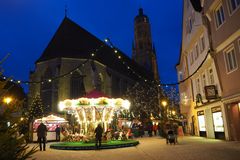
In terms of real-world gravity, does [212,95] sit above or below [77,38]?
below

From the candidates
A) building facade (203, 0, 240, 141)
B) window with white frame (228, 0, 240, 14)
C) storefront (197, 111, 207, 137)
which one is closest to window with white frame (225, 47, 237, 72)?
building facade (203, 0, 240, 141)

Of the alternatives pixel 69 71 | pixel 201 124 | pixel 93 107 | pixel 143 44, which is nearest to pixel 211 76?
pixel 201 124

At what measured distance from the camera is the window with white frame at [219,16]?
A: 693 inches

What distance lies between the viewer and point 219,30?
1780 centimetres

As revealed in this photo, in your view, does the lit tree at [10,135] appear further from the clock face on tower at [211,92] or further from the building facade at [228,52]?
the clock face on tower at [211,92]

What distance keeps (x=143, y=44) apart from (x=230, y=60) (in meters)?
68.1

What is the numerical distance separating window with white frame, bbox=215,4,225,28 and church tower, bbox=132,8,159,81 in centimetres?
6582

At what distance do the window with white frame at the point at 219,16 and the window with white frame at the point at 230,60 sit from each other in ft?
7.79

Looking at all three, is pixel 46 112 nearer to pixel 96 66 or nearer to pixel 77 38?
pixel 96 66

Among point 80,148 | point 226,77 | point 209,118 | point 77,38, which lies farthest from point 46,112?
point 226,77

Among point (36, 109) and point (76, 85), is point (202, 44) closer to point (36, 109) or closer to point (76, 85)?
point (76, 85)

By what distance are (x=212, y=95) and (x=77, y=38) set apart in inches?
1432

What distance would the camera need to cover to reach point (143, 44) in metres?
84.1

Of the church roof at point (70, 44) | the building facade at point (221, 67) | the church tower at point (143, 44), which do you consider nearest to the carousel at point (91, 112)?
the building facade at point (221, 67)
